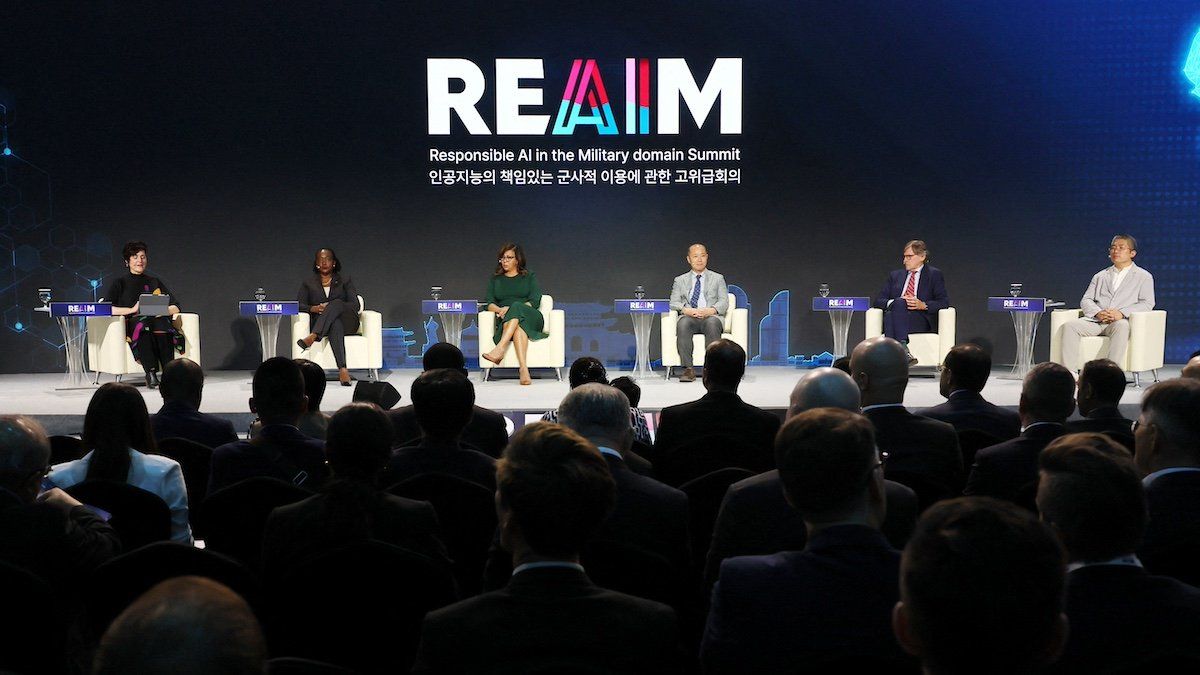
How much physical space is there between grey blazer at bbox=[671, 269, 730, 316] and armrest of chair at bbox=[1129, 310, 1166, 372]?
319 cm

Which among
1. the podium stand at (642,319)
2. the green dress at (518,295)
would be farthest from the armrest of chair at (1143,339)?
the green dress at (518,295)

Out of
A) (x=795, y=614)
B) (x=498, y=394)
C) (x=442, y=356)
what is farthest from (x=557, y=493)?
(x=498, y=394)

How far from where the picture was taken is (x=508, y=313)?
347 inches

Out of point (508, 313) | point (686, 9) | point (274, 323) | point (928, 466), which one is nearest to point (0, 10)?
→ point (274, 323)

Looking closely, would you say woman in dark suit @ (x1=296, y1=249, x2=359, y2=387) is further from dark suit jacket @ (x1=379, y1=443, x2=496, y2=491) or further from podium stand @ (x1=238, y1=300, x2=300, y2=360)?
dark suit jacket @ (x1=379, y1=443, x2=496, y2=491)

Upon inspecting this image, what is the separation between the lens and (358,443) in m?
2.50

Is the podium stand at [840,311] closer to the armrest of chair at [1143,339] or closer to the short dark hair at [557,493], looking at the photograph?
the armrest of chair at [1143,339]

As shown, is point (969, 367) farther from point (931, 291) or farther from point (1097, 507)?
point (931, 291)

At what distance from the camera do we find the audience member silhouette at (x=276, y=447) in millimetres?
3180

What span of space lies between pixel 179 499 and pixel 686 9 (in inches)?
305

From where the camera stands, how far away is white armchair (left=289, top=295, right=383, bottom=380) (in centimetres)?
877

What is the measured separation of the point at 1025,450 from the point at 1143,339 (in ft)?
19.5

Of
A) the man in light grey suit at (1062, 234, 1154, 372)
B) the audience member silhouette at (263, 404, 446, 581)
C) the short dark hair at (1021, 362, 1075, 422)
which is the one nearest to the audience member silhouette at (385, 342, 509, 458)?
the audience member silhouette at (263, 404, 446, 581)

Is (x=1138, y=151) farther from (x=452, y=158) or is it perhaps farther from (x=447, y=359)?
(x=447, y=359)
